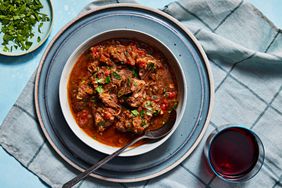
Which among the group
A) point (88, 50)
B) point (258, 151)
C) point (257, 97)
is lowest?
point (258, 151)

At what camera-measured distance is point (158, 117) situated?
346 cm

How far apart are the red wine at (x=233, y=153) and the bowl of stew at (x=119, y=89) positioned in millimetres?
517

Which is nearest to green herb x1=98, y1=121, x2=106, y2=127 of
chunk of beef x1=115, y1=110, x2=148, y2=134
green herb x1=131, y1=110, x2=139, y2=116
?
chunk of beef x1=115, y1=110, x2=148, y2=134

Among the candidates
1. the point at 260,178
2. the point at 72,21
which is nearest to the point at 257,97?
the point at 260,178

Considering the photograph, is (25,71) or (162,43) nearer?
(162,43)

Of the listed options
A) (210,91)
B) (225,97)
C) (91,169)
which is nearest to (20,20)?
(91,169)

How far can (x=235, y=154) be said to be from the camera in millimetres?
3594

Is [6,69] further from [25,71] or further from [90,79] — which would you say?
[90,79]

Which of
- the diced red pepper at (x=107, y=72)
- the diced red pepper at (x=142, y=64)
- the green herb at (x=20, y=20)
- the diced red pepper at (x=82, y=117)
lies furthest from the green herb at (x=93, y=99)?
the green herb at (x=20, y=20)

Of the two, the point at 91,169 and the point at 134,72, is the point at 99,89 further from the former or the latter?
the point at 91,169

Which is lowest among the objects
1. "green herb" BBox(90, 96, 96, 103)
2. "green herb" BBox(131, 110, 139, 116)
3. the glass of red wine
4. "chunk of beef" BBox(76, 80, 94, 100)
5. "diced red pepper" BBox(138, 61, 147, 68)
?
the glass of red wine

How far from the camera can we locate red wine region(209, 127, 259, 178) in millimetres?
3562

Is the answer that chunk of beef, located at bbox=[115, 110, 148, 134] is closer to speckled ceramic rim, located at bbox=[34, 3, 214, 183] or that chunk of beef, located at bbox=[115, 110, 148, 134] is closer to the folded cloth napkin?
speckled ceramic rim, located at bbox=[34, 3, 214, 183]

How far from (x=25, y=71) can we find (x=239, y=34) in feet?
6.38
